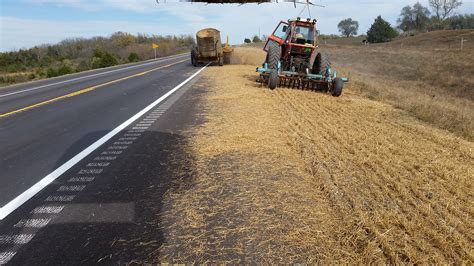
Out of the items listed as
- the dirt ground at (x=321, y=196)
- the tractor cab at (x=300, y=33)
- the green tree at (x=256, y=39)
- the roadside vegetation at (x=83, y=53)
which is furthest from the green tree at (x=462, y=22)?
the dirt ground at (x=321, y=196)

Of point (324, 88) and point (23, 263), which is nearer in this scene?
point (23, 263)

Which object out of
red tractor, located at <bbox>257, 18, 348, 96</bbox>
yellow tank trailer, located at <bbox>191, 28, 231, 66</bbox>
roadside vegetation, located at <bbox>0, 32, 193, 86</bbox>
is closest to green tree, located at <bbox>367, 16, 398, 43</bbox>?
roadside vegetation, located at <bbox>0, 32, 193, 86</bbox>

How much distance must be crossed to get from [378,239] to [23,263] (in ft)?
10.00

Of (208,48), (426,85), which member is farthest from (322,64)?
(208,48)

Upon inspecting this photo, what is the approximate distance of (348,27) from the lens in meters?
122

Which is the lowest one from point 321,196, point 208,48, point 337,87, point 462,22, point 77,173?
point 321,196

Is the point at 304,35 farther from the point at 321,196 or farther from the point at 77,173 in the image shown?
the point at 77,173

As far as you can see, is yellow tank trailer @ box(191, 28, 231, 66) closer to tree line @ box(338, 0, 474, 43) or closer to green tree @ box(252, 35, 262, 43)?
tree line @ box(338, 0, 474, 43)

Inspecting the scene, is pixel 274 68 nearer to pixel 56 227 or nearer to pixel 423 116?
pixel 423 116

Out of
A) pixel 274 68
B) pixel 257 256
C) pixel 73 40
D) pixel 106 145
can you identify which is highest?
pixel 73 40

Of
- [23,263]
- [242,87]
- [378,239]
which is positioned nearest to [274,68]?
[242,87]

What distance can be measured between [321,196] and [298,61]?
987 cm

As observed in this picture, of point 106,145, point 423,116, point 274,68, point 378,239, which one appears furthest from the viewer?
point 274,68

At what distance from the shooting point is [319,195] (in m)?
3.92
